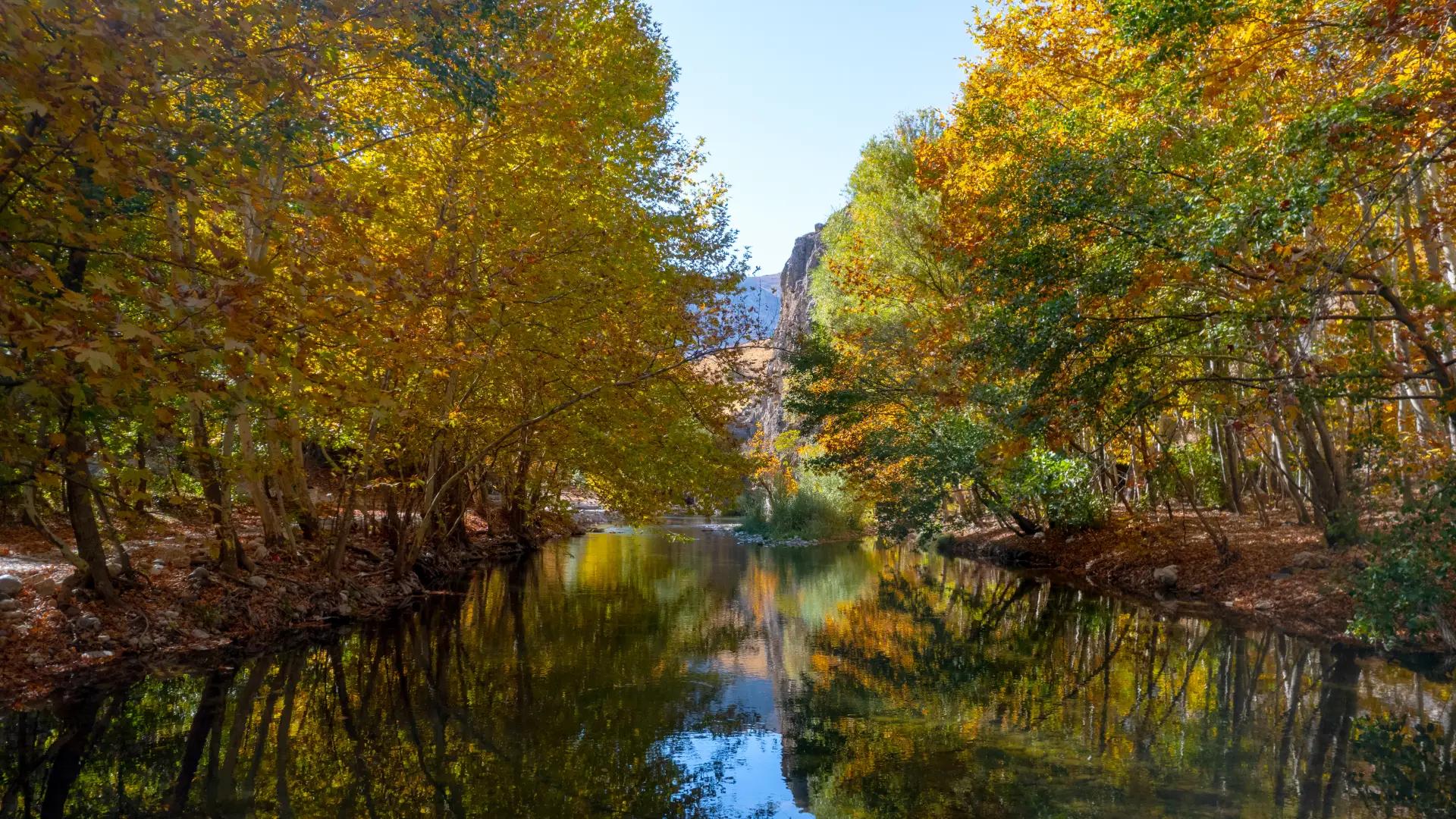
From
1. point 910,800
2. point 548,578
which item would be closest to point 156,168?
point 910,800

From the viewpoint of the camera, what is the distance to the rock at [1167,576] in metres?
17.0

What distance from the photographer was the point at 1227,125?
9.98 meters

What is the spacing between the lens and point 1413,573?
8.81m

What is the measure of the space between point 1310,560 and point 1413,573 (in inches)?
249

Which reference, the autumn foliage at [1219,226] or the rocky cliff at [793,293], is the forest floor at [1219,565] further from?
the rocky cliff at [793,293]

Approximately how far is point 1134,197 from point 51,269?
8.99 metres

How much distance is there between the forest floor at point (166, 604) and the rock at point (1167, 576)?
1382 centimetres

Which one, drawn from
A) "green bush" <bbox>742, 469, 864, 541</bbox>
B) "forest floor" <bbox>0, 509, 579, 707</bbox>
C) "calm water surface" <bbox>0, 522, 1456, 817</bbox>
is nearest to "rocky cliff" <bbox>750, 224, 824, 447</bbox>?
"green bush" <bbox>742, 469, 864, 541</bbox>

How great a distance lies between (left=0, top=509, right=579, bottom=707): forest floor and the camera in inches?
341

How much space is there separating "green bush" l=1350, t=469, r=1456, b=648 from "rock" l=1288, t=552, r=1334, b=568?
4578 millimetres

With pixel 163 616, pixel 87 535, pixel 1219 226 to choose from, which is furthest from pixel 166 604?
pixel 1219 226

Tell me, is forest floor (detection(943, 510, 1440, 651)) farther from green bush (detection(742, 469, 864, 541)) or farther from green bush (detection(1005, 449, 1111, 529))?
green bush (detection(742, 469, 864, 541))

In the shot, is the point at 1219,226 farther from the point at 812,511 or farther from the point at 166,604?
the point at 812,511

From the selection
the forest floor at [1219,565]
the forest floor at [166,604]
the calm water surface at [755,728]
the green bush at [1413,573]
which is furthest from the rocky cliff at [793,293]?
the green bush at [1413,573]
